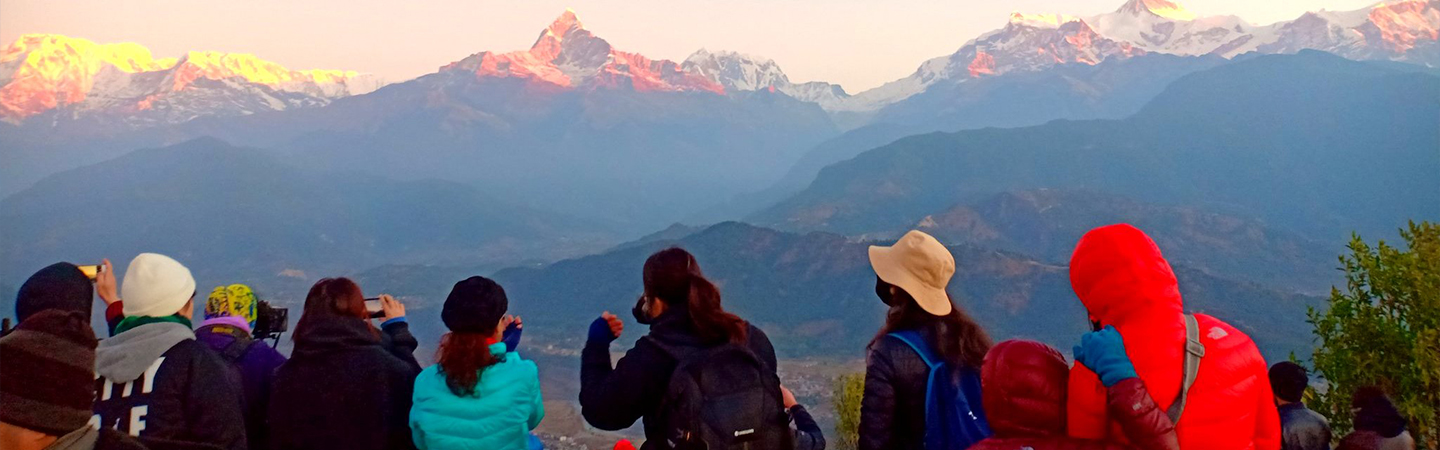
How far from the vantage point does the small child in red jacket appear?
2295mm

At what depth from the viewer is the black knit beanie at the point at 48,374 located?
2035 millimetres

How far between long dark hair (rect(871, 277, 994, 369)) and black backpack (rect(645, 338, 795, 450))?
A: 1.59 ft

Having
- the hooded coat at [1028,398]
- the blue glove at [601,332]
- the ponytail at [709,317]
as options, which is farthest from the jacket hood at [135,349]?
the hooded coat at [1028,398]

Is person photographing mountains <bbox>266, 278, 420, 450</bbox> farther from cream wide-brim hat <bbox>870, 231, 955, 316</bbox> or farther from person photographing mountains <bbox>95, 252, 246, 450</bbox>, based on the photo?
cream wide-brim hat <bbox>870, 231, 955, 316</bbox>

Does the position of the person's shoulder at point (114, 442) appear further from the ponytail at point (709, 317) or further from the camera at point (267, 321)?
the camera at point (267, 321)

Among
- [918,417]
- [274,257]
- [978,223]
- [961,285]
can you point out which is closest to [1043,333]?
[961,285]

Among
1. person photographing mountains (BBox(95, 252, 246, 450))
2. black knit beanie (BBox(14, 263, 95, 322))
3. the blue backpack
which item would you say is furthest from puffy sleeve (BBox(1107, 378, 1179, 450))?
black knit beanie (BBox(14, 263, 95, 322))

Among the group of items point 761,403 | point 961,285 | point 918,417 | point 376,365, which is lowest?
point 961,285

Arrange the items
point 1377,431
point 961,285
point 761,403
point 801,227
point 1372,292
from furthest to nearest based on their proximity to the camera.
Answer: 1. point 801,227
2. point 961,285
3. point 1372,292
4. point 1377,431
5. point 761,403

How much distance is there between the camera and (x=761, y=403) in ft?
10.5

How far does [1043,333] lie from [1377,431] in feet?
225

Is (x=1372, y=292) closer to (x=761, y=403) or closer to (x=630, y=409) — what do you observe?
(x=761, y=403)

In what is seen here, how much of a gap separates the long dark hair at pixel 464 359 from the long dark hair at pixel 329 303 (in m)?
0.48

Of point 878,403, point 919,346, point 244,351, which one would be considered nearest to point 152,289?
point 244,351
